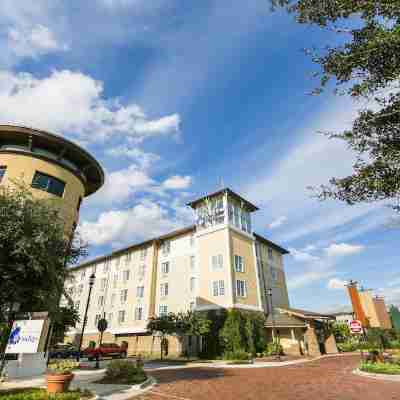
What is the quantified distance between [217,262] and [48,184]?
19.1 m

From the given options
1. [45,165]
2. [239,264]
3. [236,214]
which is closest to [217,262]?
[239,264]

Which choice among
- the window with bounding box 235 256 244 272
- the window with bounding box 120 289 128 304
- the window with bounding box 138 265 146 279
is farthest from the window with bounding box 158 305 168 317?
the window with bounding box 235 256 244 272

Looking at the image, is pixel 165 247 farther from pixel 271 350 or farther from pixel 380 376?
pixel 380 376

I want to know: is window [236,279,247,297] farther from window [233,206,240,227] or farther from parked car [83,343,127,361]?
parked car [83,343,127,361]

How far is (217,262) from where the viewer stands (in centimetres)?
3209

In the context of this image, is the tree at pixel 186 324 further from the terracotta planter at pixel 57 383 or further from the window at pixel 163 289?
the terracotta planter at pixel 57 383

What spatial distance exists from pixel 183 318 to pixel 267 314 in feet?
36.9

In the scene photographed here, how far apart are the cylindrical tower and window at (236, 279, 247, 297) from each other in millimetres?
17648

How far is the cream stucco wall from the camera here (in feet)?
63.9

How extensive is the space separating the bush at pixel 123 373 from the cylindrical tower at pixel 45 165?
31.2 feet

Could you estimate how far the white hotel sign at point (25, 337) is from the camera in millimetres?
12539

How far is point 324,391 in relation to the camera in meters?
11.2

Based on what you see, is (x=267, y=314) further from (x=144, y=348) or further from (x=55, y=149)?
(x=55, y=149)

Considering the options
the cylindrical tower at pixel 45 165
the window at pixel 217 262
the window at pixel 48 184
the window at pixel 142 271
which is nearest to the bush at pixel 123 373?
the cylindrical tower at pixel 45 165
